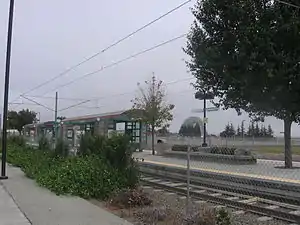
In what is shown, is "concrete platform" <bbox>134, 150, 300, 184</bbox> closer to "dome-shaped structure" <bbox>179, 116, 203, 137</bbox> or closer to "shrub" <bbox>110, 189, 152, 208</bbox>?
"dome-shaped structure" <bbox>179, 116, 203, 137</bbox>

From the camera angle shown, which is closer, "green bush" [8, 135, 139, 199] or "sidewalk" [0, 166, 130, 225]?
"sidewalk" [0, 166, 130, 225]

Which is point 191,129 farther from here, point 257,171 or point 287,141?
point 287,141

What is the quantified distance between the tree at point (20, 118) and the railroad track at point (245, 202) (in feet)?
293

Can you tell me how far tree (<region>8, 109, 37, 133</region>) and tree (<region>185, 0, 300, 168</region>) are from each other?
8698 cm

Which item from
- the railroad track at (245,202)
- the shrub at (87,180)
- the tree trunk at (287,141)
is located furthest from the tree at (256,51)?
the shrub at (87,180)

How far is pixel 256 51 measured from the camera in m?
14.1

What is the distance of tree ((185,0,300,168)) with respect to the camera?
1391 cm

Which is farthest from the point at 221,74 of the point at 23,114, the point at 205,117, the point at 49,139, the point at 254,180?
the point at 23,114

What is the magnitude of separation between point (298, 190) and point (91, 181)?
5.37 meters

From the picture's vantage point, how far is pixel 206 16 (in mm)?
17172

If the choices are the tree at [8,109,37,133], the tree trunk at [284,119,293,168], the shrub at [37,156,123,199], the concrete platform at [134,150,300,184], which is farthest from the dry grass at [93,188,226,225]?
the tree at [8,109,37,133]

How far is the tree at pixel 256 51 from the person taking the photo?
13914mm

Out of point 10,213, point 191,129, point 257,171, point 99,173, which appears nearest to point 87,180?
point 99,173

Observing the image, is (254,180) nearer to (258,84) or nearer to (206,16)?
(258,84)
